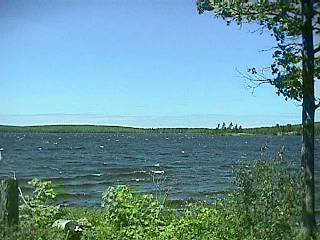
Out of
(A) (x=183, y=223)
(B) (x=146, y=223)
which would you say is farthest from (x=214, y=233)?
(B) (x=146, y=223)

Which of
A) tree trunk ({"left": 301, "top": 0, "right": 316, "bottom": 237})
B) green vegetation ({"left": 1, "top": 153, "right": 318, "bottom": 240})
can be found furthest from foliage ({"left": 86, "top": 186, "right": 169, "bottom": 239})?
tree trunk ({"left": 301, "top": 0, "right": 316, "bottom": 237})

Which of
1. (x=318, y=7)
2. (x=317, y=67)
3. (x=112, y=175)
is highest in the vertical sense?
(x=318, y=7)

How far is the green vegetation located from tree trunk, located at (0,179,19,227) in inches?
12.2

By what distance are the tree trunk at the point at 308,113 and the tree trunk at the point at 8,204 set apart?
428 cm

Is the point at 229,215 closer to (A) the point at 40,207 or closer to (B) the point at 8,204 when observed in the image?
(A) the point at 40,207

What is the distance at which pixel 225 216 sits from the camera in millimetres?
9141

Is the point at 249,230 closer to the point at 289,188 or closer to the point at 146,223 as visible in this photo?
the point at 289,188

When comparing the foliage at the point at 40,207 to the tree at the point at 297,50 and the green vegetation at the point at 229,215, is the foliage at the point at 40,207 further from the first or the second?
→ the tree at the point at 297,50

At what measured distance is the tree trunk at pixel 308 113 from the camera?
29.9 ft

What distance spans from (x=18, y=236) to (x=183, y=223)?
99.3 inches

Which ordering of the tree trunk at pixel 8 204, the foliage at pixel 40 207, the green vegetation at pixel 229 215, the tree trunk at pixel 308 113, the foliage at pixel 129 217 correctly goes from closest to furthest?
1. the tree trunk at pixel 8 204
2. the green vegetation at pixel 229 215
3. the foliage at pixel 129 217
4. the tree trunk at pixel 308 113
5. the foliage at pixel 40 207

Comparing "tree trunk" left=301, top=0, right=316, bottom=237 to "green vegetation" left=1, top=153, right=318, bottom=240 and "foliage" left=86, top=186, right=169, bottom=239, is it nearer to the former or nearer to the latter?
"green vegetation" left=1, top=153, right=318, bottom=240

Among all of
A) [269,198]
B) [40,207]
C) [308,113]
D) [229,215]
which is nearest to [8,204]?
[40,207]

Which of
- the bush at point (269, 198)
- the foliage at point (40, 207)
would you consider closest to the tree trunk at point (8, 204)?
the foliage at point (40, 207)
